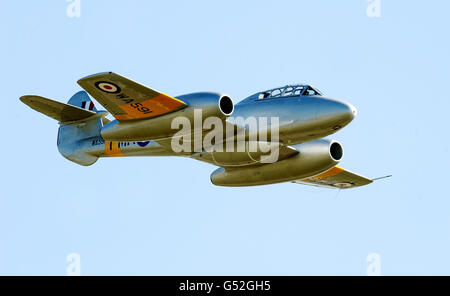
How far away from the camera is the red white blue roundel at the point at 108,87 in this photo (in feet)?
72.9

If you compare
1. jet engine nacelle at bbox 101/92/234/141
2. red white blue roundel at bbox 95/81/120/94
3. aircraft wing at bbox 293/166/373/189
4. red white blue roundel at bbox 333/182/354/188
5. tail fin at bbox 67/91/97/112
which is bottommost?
red white blue roundel at bbox 333/182/354/188

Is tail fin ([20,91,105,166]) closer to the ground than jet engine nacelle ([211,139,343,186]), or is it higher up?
higher up

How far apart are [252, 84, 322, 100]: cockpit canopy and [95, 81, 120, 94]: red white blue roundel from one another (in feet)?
15.7

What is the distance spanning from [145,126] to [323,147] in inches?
256

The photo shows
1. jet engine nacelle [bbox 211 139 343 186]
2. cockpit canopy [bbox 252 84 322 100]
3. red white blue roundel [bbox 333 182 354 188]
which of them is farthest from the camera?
red white blue roundel [bbox 333 182 354 188]

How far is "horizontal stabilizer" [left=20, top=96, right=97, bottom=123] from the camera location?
25.3m

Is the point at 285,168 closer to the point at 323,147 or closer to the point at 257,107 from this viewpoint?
the point at 323,147

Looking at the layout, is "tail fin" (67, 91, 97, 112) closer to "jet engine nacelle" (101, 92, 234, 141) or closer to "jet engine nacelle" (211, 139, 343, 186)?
"jet engine nacelle" (101, 92, 234, 141)

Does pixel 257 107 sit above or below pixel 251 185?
above

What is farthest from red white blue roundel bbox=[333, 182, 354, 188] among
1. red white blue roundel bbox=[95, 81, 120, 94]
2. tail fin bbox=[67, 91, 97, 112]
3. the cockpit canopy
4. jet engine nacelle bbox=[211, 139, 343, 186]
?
red white blue roundel bbox=[95, 81, 120, 94]

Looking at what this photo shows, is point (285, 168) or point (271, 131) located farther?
point (285, 168)

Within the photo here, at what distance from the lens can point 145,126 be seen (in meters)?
23.3

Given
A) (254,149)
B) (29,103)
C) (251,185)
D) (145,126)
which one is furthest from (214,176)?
(29,103)

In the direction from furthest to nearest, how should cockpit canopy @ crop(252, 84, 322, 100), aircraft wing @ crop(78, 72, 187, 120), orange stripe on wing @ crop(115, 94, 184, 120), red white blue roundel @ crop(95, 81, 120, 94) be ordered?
cockpit canopy @ crop(252, 84, 322, 100) < orange stripe on wing @ crop(115, 94, 184, 120) < red white blue roundel @ crop(95, 81, 120, 94) < aircraft wing @ crop(78, 72, 187, 120)
